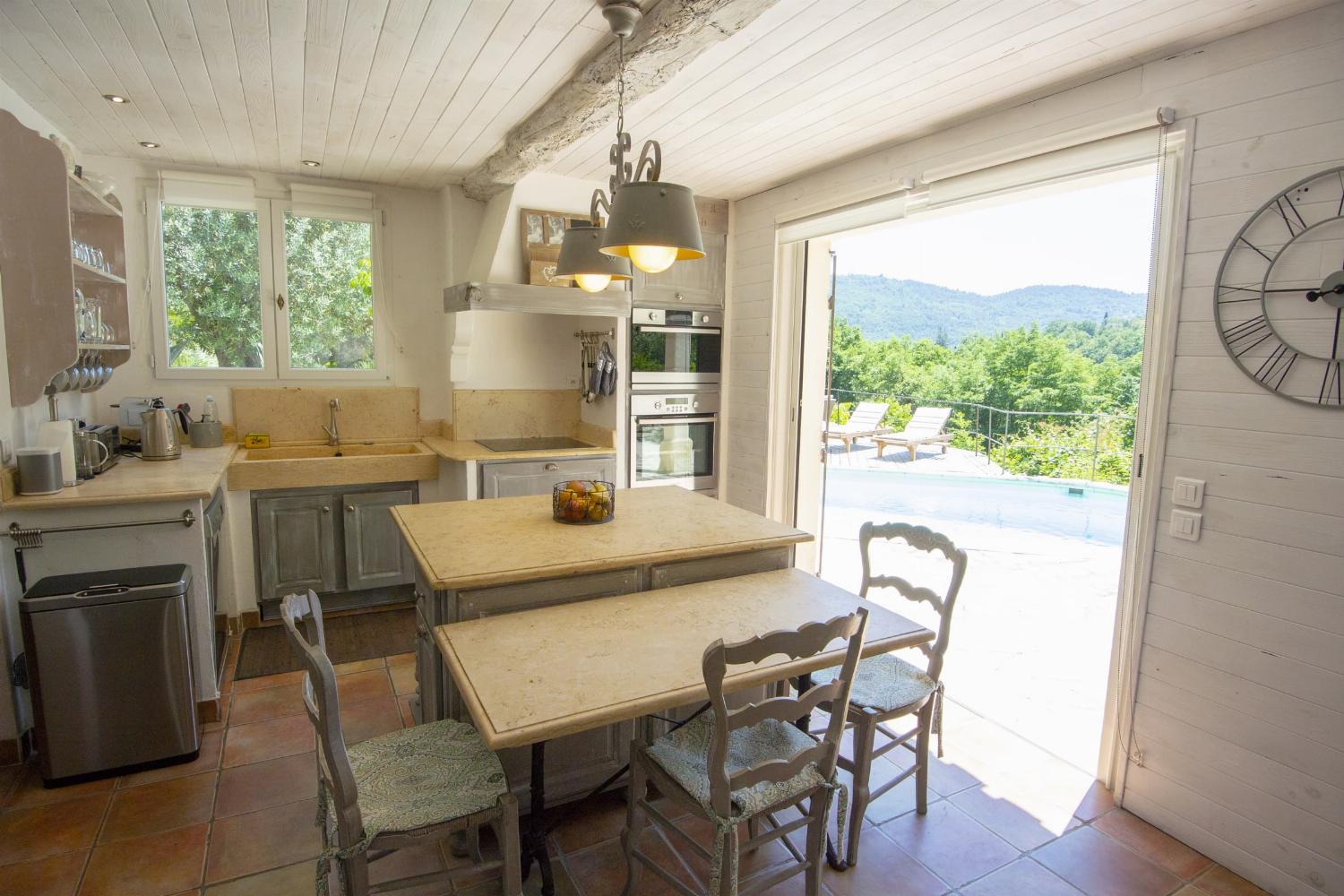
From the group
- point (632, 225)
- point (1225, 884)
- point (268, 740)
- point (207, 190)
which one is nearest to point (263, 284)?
point (207, 190)

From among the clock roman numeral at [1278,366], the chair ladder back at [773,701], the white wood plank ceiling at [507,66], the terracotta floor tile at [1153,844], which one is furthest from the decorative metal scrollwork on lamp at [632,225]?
the terracotta floor tile at [1153,844]

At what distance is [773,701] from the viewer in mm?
1602

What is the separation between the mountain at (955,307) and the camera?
30.0ft

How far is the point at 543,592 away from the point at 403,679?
5.18ft

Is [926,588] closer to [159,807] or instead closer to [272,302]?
[159,807]

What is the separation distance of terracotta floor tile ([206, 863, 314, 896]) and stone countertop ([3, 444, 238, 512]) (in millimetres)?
1416

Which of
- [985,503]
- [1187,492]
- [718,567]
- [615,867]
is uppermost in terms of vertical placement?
[1187,492]

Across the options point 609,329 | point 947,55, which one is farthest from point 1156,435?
point 609,329

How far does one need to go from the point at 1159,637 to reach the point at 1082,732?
34.1 inches

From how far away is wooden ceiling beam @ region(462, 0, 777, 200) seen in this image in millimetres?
1867

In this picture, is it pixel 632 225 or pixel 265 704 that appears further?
pixel 265 704

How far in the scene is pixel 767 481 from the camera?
415cm

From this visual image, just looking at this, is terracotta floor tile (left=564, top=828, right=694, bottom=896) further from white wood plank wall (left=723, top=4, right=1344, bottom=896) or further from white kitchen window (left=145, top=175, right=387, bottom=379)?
white kitchen window (left=145, top=175, right=387, bottom=379)

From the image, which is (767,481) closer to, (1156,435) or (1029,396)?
(1156,435)
